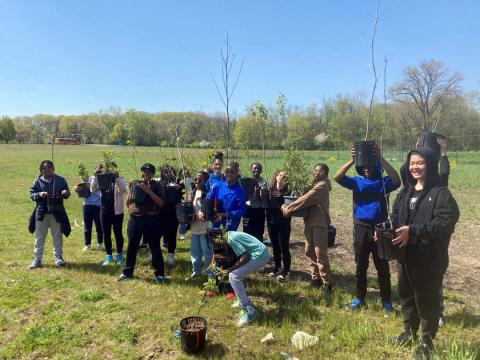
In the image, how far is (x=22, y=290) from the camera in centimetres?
566

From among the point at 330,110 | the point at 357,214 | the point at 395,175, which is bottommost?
the point at 357,214

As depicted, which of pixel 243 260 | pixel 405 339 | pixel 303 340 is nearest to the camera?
pixel 405 339

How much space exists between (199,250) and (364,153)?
126 inches

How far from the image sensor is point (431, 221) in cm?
318

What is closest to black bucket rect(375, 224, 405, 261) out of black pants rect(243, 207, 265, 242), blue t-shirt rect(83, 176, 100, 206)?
black pants rect(243, 207, 265, 242)

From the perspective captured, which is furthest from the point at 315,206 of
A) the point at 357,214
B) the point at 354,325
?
the point at 354,325

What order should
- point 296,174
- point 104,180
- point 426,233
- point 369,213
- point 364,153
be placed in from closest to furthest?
point 426,233 → point 364,153 → point 369,213 → point 296,174 → point 104,180

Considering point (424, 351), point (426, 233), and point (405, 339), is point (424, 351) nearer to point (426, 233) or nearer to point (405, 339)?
point (405, 339)

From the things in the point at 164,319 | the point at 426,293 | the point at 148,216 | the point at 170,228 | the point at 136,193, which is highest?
the point at 136,193

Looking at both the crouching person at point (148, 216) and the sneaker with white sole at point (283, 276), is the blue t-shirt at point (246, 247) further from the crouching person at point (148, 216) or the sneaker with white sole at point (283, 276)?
the crouching person at point (148, 216)

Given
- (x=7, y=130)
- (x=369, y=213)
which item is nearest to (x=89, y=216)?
(x=369, y=213)

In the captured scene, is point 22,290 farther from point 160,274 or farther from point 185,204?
point 185,204

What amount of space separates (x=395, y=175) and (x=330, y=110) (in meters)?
77.0

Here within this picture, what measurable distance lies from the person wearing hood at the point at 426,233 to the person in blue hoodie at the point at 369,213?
1.04 meters
